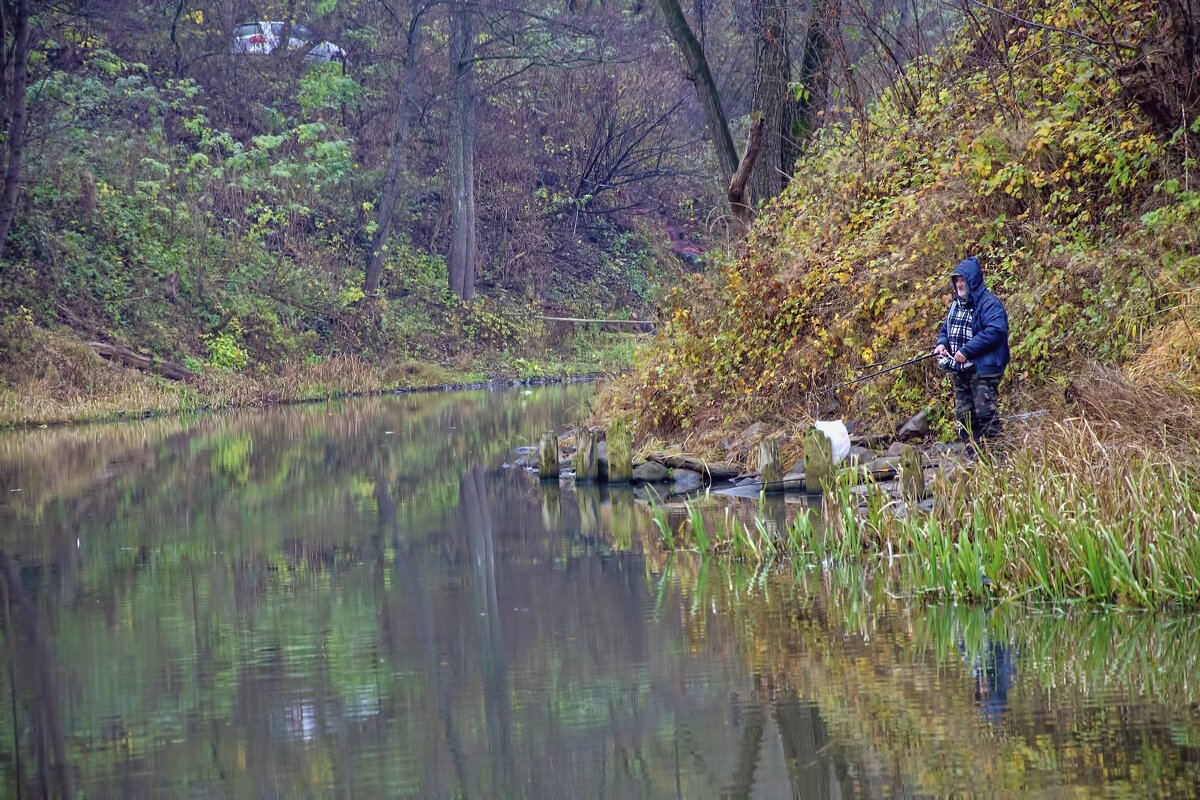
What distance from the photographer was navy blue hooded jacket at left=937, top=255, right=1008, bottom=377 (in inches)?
465

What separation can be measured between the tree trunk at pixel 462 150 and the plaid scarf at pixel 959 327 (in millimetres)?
29484

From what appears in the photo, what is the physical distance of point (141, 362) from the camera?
101 feet

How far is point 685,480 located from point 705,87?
7.55m

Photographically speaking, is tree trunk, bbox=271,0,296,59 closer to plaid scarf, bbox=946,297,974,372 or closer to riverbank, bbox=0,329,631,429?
riverbank, bbox=0,329,631,429

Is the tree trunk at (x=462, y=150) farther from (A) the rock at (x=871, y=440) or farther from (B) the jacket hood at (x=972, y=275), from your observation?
(B) the jacket hood at (x=972, y=275)

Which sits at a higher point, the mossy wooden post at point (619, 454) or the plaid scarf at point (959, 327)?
the plaid scarf at point (959, 327)

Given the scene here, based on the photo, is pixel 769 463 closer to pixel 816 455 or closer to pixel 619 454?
pixel 816 455

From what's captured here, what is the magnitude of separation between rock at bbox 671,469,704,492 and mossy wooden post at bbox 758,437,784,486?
931mm

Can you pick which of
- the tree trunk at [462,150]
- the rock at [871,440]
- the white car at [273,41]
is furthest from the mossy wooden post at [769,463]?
the white car at [273,41]

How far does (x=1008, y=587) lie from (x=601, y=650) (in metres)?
2.35

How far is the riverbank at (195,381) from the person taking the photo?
27.4m

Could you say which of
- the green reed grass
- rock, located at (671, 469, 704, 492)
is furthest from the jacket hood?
rock, located at (671, 469, 704, 492)

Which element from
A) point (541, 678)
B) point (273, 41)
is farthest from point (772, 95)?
point (273, 41)

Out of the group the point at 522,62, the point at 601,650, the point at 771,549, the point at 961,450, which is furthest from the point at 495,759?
the point at 522,62
